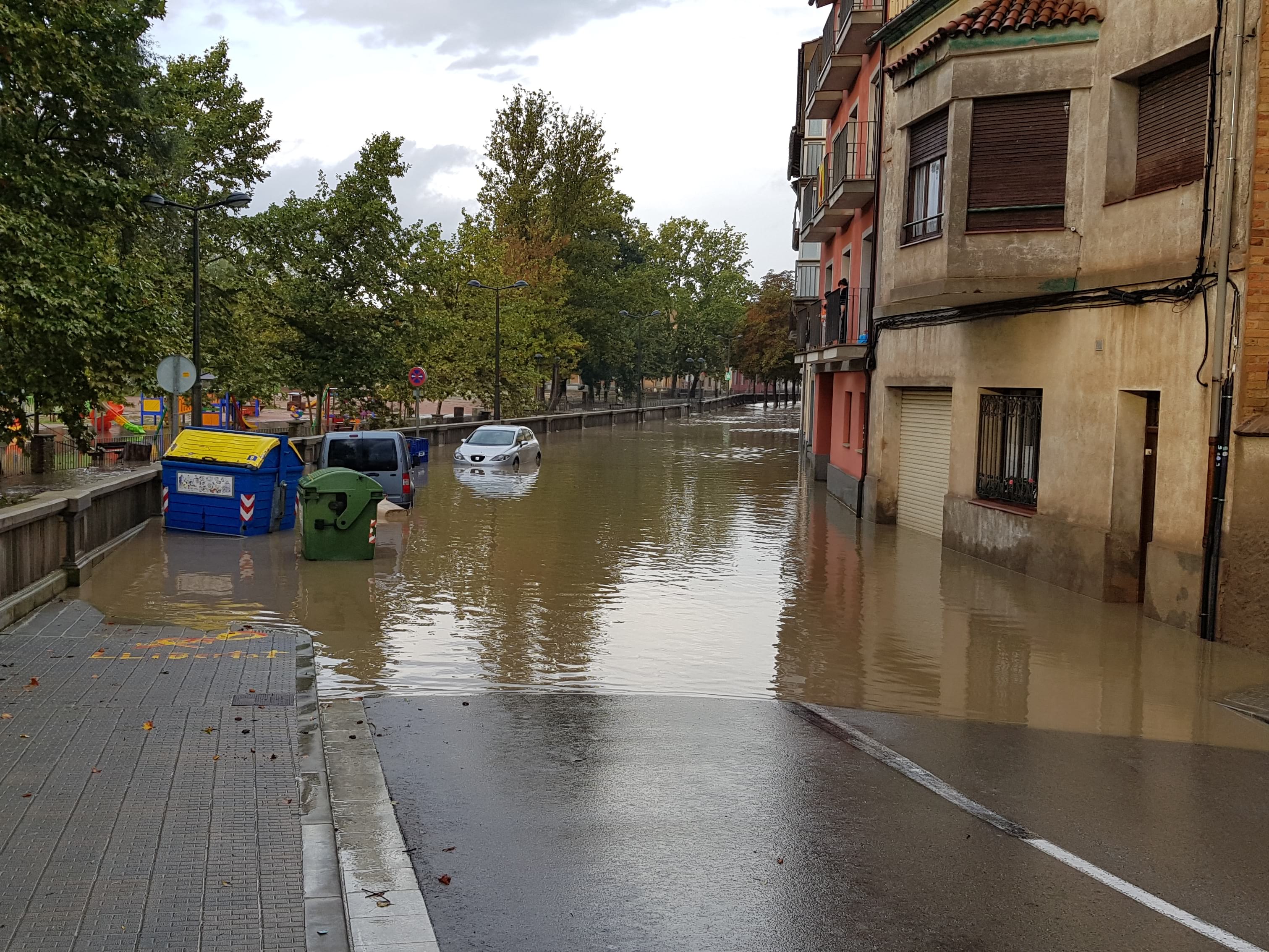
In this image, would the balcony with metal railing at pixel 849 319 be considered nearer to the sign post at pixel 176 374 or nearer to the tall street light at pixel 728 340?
the sign post at pixel 176 374

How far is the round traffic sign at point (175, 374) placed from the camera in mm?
21547

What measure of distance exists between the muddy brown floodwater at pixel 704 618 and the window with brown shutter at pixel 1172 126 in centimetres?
499

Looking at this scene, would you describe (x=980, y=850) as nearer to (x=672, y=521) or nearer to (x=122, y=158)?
(x=672, y=521)

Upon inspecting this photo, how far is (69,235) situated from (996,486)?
533 inches

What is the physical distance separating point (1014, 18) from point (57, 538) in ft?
43.7

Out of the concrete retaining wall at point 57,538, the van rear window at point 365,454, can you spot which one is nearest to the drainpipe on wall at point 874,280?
the van rear window at point 365,454

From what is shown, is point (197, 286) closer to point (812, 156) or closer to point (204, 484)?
point (204, 484)

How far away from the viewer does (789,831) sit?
6.76 meters

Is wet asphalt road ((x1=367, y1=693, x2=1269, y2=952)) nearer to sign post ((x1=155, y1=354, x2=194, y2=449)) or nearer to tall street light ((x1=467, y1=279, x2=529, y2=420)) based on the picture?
sign post ((x1=155, y1=354, x2=194, y2=449))

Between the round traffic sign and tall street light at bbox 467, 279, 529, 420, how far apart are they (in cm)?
3332

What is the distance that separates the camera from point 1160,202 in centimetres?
1408

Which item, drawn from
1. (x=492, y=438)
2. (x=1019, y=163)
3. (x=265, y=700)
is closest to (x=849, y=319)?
(x=1019, y=163)

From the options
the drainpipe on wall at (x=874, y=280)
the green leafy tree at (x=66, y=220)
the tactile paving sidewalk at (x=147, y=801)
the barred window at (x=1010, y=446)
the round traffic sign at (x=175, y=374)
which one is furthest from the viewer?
the drainpipe on wall at (x=874, y=280)

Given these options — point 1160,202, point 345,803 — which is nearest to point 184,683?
point 345,803
